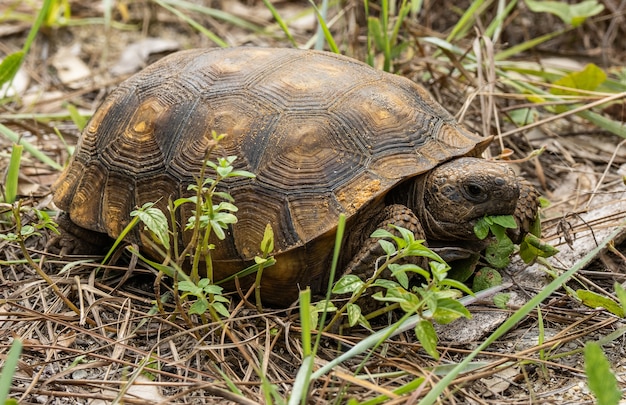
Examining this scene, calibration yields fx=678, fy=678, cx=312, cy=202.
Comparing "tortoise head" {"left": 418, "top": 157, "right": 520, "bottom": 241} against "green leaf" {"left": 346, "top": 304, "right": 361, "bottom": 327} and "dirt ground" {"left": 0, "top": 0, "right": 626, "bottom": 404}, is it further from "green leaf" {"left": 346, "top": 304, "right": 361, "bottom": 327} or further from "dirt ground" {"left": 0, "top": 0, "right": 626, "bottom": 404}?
"green leaf" {"left": 346, "top": 304, "right": 361, "bottom": 327}

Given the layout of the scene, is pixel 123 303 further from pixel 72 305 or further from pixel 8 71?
pixel 8 71

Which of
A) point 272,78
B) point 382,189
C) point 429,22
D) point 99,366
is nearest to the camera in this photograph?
point 99,366

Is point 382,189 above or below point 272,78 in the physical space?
below

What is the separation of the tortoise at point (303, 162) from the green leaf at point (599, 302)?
0.43 meters

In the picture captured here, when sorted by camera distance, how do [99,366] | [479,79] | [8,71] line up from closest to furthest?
[99,366] → [8,71] → [479,79]

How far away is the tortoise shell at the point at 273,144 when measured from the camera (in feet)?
8.95

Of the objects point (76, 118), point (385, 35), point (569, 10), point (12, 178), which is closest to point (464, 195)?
point (385, 35)

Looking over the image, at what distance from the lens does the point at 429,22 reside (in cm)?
556

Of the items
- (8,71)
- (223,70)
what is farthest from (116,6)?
(223,70)

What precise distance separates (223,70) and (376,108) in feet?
2.39

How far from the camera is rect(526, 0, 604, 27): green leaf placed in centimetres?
486

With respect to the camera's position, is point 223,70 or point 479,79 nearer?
point 223,70

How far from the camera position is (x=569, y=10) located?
501cm

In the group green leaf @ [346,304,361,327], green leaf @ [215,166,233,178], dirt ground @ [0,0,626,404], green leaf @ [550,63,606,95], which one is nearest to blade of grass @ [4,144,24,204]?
dirt ground @ [0,0,626,404]
